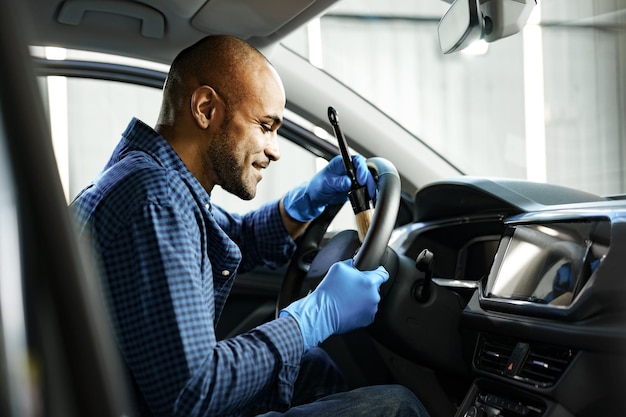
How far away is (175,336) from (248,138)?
1.75ft

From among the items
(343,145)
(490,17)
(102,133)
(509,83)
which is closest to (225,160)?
(343,145)

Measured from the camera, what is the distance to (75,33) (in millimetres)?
1790

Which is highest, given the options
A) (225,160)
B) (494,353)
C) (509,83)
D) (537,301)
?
(509,83)

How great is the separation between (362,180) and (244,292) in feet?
2.28

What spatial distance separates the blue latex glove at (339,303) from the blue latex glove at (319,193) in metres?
0.49

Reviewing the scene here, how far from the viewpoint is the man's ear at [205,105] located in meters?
1.43

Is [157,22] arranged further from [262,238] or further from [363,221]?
[363,221]

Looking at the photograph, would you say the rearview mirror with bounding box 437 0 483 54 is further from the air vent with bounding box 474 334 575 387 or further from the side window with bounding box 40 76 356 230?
the side window with bounding box 40 76 356 230

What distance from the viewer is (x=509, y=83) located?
5508 millimetres

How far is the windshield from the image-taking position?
4.96 meters

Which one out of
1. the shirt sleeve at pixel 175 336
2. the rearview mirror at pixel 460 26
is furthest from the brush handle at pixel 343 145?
the shirt sleeve at pixel 175 336

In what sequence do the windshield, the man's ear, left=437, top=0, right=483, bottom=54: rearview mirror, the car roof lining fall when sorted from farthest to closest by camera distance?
the windshield < the car roof lining < the man's ear < left=437, top=0, right=483, bottom=54: rearview mirror

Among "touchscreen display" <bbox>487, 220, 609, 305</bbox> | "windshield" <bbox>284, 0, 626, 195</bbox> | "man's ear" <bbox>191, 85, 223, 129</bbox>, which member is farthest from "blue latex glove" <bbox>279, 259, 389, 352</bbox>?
"windshield" <bbox>284, 0, 626, 195</bbox>

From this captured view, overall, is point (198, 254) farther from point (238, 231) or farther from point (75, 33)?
point (75, 33)
